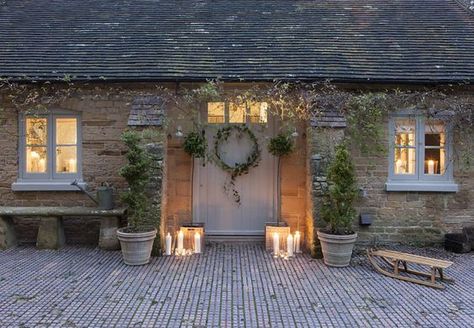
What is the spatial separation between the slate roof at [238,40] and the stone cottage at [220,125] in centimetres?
5

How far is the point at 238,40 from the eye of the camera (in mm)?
8938

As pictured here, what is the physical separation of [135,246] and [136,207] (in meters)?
0.63

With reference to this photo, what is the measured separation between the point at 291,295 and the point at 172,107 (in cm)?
436

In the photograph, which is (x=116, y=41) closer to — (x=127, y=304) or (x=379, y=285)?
(x=127, y=304)

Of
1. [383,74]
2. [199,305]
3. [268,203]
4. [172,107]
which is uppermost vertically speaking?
[383,74]

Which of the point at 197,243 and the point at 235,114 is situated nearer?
the point at 197,243

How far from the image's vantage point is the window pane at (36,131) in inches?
312

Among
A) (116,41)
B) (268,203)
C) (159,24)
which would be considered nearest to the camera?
(268,203)

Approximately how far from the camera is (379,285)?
5512 mm

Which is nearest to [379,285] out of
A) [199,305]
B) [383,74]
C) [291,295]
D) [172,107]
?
[291,295]

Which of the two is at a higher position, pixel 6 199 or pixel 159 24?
pixel 159 24

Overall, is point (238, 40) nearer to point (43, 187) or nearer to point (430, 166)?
point (430, 166)

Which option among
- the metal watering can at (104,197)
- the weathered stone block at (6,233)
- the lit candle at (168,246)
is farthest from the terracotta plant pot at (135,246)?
the weathered stone block at (6,233)

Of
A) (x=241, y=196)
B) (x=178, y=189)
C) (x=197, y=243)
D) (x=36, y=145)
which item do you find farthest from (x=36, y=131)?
(x=241, y=196)
